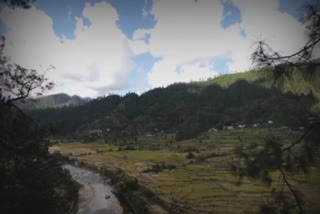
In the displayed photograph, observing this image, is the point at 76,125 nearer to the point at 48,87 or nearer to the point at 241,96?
the point at 241,96

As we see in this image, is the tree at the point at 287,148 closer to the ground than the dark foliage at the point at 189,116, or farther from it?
closer to the ground

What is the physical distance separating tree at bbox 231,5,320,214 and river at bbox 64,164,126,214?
124 ft

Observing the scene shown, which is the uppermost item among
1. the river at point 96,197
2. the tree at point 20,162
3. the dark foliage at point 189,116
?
the dark foliage at point 189,116

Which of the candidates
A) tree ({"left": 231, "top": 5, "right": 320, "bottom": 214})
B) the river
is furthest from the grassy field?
the river

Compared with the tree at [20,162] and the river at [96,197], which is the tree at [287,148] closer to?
the tree at [20,162]

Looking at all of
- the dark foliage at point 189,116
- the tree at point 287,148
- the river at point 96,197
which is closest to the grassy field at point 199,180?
the tree at point 287,148

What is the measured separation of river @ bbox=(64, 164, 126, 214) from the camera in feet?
145

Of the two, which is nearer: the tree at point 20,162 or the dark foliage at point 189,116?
the tree at point 20,162

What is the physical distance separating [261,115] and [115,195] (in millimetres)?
114672

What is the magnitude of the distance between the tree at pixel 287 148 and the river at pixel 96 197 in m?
37.9

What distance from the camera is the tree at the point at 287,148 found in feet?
22.2

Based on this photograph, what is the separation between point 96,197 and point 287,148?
47.5m

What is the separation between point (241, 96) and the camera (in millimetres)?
190250

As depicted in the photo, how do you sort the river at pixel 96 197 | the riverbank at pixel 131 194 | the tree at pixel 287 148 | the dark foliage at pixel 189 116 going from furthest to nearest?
the dark foliage at pixel 189 116, the river at pixel 96 197, the riverbank at pixel 131 194, the tree at pixel 287 148
